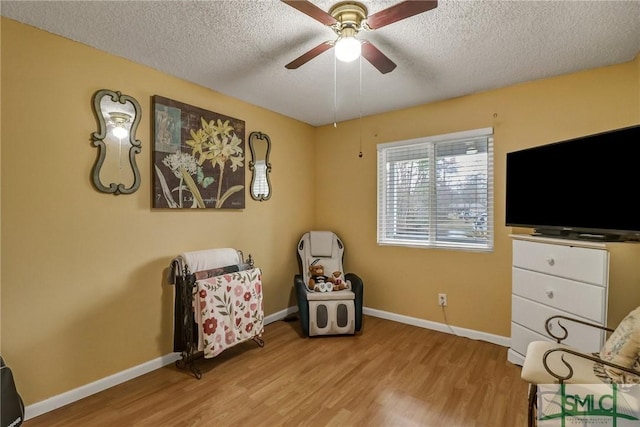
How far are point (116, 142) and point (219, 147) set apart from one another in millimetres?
879

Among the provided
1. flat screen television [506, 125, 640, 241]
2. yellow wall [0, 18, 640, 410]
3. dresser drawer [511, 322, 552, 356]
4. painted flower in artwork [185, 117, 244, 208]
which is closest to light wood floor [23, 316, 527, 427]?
dresser drawer [511, 322, 552, 356]


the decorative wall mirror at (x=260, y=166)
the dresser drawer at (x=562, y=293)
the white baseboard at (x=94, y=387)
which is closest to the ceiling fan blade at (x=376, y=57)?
the decorative wall mirror at (x=260, y=166)

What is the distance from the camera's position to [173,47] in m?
2.14

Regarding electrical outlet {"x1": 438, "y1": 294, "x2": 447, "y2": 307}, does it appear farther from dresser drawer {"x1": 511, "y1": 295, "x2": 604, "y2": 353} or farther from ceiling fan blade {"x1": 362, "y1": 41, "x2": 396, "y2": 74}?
ceiling fan blade {"x1": 362, "y1": 41, "x2": 396, "y2": 74}

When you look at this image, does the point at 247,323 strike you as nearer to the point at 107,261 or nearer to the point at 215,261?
the point at 215,261

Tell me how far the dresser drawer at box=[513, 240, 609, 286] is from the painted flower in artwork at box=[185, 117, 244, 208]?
2.65 m

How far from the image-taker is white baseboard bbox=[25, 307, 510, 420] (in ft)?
6.37

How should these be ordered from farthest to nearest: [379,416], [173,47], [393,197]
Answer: [393,197]
[173,47]
[379,416]

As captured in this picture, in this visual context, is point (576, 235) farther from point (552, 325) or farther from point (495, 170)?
point (495, 170)

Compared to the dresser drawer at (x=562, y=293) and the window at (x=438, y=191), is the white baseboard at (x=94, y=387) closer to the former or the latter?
the window at (x=438, y=191)

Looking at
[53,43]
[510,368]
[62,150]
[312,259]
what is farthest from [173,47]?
[510,368]

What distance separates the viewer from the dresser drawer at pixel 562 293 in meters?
1.94

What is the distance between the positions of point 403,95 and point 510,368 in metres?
2.63

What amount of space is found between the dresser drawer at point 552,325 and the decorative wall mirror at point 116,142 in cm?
324
